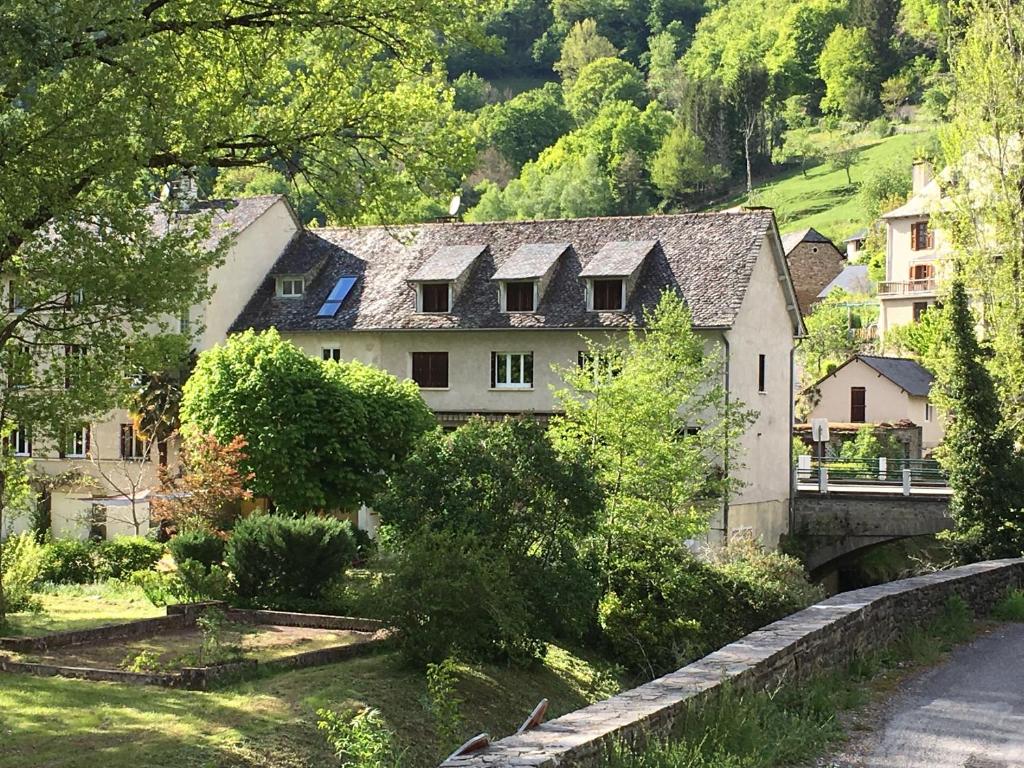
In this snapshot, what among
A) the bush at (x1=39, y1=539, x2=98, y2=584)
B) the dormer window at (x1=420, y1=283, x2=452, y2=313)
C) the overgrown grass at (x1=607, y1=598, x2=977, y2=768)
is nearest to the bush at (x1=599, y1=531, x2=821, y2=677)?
the bush at (x1=39, y1=539, x2=98, y2=584)

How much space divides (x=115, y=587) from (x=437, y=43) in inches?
586

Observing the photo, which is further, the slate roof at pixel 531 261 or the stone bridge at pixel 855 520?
the slate roof at pixel 531 261

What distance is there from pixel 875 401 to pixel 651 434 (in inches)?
1314

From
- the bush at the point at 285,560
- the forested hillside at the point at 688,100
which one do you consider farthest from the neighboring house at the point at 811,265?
the bush at the point at 285,560

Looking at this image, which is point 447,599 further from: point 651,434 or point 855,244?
point 855,244

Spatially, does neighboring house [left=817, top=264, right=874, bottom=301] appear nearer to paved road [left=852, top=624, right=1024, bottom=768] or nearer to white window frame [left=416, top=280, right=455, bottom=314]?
white window frame [left=416, top=280, right=455, bottom=314]

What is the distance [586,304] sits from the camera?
4397 centimetres

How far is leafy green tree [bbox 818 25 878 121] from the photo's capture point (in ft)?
513

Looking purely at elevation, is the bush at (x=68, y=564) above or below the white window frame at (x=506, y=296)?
below

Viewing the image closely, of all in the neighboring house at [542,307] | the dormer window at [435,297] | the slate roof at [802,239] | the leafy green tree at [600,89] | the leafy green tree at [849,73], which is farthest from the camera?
the leafy green tree at [600,89]

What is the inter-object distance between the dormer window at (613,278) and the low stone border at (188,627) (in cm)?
1995

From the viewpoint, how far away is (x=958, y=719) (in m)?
11.7

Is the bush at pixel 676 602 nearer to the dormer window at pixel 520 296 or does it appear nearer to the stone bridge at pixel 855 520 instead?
the stone bridge at pixel 855 520

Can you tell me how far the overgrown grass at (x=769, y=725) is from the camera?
892 cm
